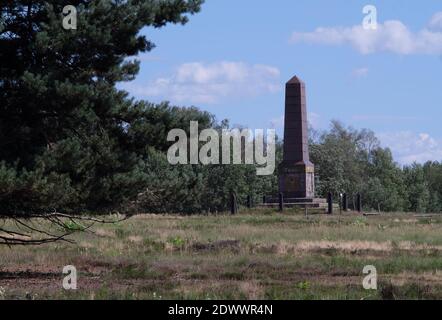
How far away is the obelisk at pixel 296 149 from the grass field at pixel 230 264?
21.2 meters

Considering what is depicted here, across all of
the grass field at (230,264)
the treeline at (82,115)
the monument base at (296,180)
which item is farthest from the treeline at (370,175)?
the treeline at (82,115)

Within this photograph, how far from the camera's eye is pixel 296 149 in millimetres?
56500

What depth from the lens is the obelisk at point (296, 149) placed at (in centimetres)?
5509

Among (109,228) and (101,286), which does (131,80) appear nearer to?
(101,286)

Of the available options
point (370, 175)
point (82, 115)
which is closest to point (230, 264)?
point (82, 115)

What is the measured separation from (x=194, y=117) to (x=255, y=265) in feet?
13.7

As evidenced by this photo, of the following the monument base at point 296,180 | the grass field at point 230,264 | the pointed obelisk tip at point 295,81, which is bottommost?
the grass field at point 230,264

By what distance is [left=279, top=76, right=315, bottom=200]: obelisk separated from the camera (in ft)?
181

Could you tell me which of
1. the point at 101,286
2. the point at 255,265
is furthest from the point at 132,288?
the point at 255,265

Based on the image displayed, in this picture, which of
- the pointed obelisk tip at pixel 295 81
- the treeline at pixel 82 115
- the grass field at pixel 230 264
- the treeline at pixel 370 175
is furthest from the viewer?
the treeline at pixel 370 175

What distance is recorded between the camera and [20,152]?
56.9 ft

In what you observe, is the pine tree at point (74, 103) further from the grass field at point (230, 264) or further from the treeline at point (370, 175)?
the treeline at point (370, 175)

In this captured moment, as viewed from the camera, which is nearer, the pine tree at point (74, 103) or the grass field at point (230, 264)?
the grass field at point (230, 264)

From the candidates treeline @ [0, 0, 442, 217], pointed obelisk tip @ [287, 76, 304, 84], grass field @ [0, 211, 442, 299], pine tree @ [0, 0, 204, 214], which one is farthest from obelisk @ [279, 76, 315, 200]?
pine tree @ [0, 0, 204, 214]
